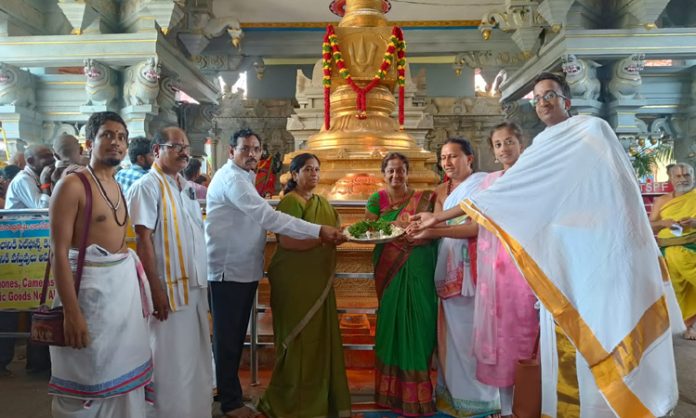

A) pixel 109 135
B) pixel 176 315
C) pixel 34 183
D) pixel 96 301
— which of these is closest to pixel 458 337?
pixel 176 315

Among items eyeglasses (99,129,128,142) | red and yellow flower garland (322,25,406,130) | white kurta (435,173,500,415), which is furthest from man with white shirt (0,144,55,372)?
red and yellow flower garland (322,25,406,130)

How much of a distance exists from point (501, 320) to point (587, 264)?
618 millimetres

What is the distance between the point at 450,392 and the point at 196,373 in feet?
4.46

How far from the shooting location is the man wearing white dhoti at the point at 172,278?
7.19 ft

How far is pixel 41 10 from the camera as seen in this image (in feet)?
23.8

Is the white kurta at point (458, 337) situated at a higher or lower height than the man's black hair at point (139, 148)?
lower

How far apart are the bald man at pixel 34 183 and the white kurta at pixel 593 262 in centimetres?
376

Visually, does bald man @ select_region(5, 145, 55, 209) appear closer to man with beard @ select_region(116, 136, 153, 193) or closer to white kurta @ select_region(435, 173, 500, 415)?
man with beard @ select_region(116, 136, 153, 193)

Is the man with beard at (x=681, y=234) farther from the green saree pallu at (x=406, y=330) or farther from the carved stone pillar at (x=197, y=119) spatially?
the carved stone pillar at (x=197, y=119)

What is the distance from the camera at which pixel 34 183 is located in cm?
416

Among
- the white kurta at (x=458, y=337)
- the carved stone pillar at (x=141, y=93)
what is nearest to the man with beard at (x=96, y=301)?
the white kurta at (x=458, y=337)

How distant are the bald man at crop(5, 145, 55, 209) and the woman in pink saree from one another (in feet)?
11.9

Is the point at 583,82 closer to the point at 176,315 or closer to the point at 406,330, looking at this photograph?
the point at 406,330

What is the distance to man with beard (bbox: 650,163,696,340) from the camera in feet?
14.2
